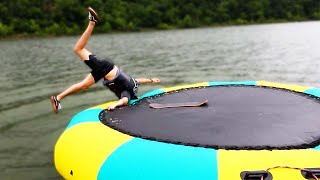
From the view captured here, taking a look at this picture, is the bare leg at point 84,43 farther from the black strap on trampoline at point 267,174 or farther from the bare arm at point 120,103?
the black strap on trampoline at point 267,174

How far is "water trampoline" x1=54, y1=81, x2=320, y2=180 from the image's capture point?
2.97 m

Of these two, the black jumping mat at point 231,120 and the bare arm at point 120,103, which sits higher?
the black jumping mat at point 231,120

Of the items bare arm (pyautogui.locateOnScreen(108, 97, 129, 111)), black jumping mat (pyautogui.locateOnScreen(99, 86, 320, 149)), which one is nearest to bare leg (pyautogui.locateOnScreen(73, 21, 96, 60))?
bare arm (pyautogui.locateOnScreen(108, 97, 129, 111))

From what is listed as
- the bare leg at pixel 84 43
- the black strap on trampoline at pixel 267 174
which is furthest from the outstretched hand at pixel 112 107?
the black strap on trampoline at pixel 267 174

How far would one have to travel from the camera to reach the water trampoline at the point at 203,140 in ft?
9.76

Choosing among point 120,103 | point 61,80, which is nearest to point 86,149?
point 120,103

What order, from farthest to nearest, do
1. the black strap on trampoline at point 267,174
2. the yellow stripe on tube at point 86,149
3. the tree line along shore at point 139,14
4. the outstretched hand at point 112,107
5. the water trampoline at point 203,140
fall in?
the tree line along shore at point 139,14, the outstretched hand at point 112,107, the yellow stripe on tube at point 86,149, the water trampoline at point 203,140, the black strap on trampoline at point 267,174

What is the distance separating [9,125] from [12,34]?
103 feet

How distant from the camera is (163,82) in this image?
33.3ft

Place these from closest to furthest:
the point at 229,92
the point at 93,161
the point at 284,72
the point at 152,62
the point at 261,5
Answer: the point at 93,161, the point at 229,92, the point at 284,72, the point at 152,62, the point at 261,5

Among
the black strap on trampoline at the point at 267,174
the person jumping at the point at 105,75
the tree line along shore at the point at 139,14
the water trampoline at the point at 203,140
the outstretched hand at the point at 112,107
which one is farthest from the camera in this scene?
the tree line along shore at the point at 139,14

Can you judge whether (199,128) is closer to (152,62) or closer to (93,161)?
(93,161)

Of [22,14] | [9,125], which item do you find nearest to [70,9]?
[22,14]

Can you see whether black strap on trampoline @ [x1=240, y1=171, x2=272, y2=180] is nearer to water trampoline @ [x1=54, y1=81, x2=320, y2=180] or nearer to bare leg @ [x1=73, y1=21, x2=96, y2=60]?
water trampoline @ [x1=54, y1=81, x2=320, y2=180]
